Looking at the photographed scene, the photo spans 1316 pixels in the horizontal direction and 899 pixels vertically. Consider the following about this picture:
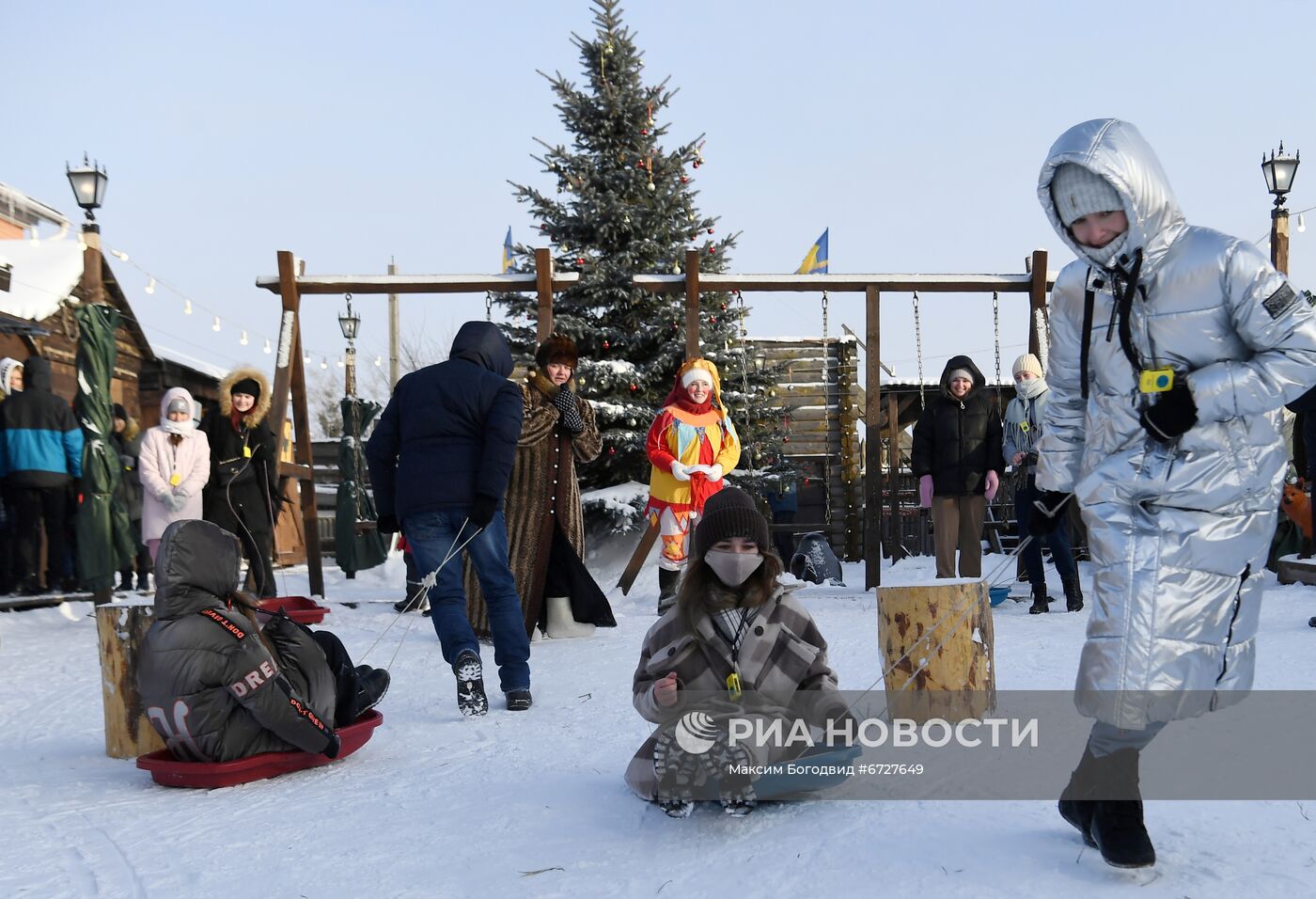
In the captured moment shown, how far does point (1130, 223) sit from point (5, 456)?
889 cm

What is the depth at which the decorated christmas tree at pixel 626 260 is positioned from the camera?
11836 millimetres

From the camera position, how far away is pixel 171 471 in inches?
330

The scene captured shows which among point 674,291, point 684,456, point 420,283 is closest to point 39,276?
point 420,283

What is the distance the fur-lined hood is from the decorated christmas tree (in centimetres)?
353

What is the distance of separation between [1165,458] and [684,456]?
6138 millimetres

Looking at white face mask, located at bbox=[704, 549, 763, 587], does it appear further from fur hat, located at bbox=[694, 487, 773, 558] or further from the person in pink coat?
the person in pink coat

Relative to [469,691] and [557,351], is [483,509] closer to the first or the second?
[469,691]

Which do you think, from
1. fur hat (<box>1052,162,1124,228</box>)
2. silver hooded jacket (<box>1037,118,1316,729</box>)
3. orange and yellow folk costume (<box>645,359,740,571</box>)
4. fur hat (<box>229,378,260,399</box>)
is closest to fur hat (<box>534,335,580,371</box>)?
orange and yellow folk costume (<box>645,359,740,571</box>)

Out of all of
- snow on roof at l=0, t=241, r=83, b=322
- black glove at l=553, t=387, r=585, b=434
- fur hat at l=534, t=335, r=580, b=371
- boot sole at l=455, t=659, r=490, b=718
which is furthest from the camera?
snow on roof at l=0, t=241, r=83, b=322

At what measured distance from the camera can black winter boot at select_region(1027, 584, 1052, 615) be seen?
→ 853 centimetres

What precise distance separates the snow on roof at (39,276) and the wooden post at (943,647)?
13.0 metres

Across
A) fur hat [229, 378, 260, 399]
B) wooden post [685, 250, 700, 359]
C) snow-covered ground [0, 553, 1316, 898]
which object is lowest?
snow-covered ground [0, 553, 1316, 898]

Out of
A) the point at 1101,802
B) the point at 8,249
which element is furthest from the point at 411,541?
the point at 8,249

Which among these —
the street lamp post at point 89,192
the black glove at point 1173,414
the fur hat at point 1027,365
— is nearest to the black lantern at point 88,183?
the street lamp post at point 89,192
